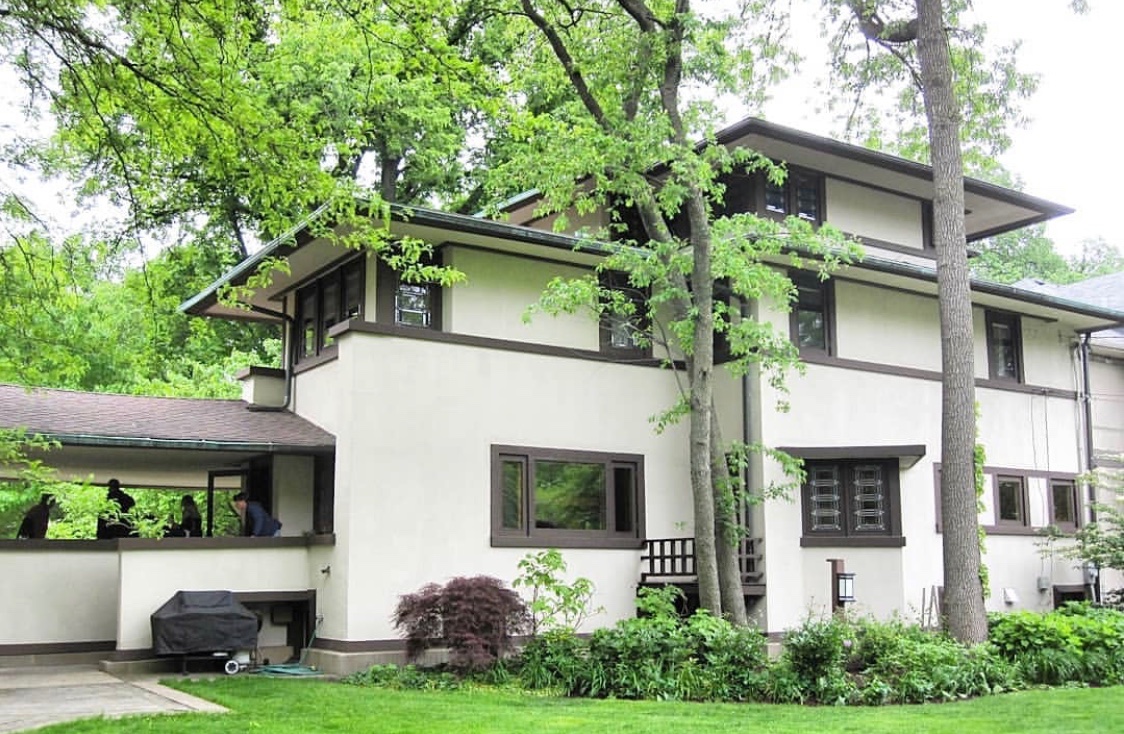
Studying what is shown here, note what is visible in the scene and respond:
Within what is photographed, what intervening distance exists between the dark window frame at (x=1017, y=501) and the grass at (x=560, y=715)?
701 cm

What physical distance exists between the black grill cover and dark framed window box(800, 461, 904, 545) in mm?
7707

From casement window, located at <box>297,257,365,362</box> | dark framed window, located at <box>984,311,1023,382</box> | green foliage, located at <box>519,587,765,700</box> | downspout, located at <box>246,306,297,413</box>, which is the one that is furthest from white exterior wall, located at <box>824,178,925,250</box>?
downspout, located at <box>246,306,297,413</box>

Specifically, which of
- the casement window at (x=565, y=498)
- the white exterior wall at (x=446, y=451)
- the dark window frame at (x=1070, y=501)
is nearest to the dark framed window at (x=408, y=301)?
the white exterior wall at (x=446, y=451)

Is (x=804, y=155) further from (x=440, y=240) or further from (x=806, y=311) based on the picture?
(x=440, y=240)

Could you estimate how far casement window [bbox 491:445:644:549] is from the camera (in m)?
15.1

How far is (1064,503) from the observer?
19750 millimetres

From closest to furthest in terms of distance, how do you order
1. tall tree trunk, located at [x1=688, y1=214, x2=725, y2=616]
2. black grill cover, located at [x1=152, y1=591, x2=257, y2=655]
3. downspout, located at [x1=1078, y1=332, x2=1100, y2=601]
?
1. black grill cover, located at [x1=152, y1=591, x2=257, y2=655]
2. tall tree trunk, located at [x1=688, y1=214, x2=725, y2=616]
3. downspout, located at [x1=1078, y1=332, x2=1100, y2=601]

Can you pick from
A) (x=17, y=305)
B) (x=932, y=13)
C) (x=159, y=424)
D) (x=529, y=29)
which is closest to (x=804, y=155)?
(x=932, y=13)

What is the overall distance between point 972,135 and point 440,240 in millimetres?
8581

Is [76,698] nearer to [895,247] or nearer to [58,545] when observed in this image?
[58,545]

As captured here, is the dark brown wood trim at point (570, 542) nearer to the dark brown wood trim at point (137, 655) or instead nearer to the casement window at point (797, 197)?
the dark brown wood trim at point (137, 655)

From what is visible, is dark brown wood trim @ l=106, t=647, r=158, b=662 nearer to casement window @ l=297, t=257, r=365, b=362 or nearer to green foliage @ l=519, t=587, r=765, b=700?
casement window @ l=297, t=257, r=365, b=362

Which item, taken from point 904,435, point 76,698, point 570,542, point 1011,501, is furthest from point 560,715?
point 1011,501

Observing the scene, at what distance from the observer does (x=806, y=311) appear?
16.9 m
